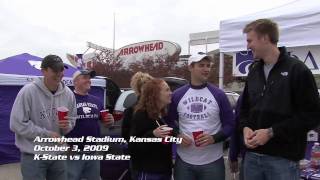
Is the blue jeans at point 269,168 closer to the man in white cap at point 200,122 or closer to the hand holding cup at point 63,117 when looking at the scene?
the man in white cap at point 200,122

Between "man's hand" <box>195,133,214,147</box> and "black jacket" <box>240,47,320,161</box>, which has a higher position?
"black jacket" <box>240,47,320,161</box>

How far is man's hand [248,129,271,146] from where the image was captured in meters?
2.51

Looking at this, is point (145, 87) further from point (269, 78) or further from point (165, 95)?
point (269, 78)

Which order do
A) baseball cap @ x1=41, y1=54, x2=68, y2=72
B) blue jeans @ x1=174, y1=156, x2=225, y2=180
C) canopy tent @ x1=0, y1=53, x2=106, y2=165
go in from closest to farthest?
blue jeans @ x1=174, y1=156, x2=225, y2=180, baseball cap @ x1=41, y1=54, x2=68, y2=72, canopy tent @ x1=0, y1=53, x2=106, y2=165

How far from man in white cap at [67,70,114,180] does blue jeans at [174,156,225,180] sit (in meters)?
1.10

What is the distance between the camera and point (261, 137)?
8.23ft

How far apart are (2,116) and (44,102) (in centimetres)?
506

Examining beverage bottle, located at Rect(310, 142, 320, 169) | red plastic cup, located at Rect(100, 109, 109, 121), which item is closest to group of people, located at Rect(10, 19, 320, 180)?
red plastic cup, located at Rect(100, 109, 109, 121)

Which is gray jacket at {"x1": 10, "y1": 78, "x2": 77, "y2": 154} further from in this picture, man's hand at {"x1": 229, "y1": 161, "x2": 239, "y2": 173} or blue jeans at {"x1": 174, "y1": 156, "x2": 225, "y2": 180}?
man's hand at {"x1": 229, "y1": 161, "x2": 239, "y2": 173}

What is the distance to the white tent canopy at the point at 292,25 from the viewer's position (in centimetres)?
435

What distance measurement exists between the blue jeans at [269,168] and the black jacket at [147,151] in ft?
2.77

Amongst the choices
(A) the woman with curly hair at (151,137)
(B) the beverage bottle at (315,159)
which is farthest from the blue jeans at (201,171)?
(B) the beverage bottle at (315,159)

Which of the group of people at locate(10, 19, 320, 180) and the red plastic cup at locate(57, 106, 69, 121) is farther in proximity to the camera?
the red plastic cup at locate(57, 106, 69, 121)

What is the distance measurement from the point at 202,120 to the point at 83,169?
1506 millimetres
